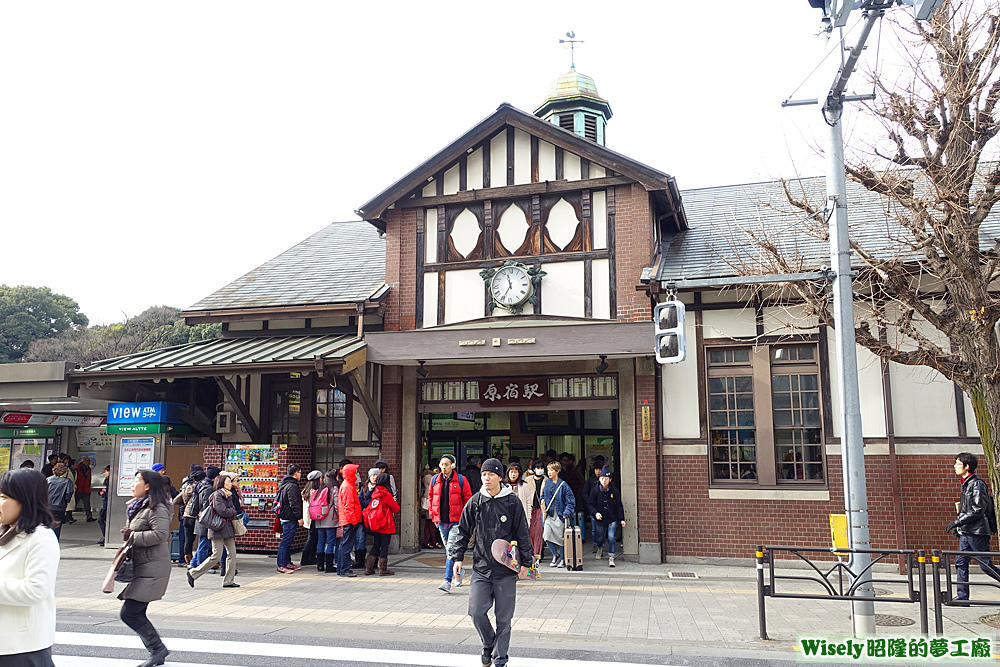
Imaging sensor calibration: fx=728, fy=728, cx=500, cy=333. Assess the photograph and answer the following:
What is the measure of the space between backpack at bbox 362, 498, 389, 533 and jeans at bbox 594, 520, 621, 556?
386cm

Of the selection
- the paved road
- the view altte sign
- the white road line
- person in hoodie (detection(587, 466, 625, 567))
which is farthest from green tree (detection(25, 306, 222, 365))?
the paved road

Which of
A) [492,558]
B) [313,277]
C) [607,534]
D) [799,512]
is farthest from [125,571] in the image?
[313,277]

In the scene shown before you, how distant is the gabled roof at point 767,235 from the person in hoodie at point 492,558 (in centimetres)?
574

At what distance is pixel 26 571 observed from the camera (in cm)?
380

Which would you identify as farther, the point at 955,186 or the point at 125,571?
the point at 955,186

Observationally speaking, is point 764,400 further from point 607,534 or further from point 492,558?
point 492,558

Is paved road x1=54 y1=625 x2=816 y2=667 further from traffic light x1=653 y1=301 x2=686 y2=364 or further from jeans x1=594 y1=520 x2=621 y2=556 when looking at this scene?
jeans x1=594 y1=520 x2=621 y2=556

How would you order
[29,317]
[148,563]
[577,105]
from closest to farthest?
[148,563], [577,105], [29,317]

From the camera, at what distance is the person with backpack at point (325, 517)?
12.1m

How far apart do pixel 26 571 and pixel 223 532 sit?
285 inches

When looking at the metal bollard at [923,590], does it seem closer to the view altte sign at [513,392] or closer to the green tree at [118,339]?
the view altte sign at [513,392]

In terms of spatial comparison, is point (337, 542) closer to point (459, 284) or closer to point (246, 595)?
point (246, 595)

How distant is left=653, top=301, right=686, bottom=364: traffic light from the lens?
8.91 m

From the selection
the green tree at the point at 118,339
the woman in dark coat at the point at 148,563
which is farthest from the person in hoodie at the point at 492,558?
the green tree at the point at 118,339
